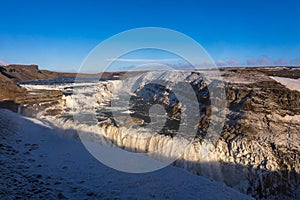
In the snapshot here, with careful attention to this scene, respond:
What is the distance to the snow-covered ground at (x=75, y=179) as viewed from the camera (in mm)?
10086

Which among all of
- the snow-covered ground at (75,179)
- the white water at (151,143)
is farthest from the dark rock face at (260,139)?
the snow-covered ground at (75,179)

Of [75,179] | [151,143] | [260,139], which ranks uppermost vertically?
[75,179]

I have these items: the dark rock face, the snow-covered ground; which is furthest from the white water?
the snow-covered ground

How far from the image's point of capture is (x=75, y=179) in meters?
11.7

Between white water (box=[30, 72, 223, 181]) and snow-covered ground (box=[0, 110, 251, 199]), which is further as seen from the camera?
white water (box=[30, 72, 223, 181])

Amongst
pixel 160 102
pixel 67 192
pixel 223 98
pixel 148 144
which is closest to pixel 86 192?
pixel 67 192

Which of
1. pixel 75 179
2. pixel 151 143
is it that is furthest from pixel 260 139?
pixel 75 179

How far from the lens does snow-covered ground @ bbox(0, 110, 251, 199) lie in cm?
1009

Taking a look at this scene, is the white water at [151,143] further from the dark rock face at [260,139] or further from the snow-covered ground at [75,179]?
the snow-covered ground at [75,179]

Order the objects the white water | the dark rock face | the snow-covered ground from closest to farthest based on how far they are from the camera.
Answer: the snow-covered ground → the dark rock face → the white water

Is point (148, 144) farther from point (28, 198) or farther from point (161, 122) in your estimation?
point (28, 198)

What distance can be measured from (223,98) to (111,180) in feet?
58.9

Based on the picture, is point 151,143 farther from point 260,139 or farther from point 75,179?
point 75,179

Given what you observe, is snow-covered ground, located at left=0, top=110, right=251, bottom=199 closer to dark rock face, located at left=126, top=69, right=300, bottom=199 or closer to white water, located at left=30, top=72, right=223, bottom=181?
white water, located at left=30, top=72, right=223, bottom=181
